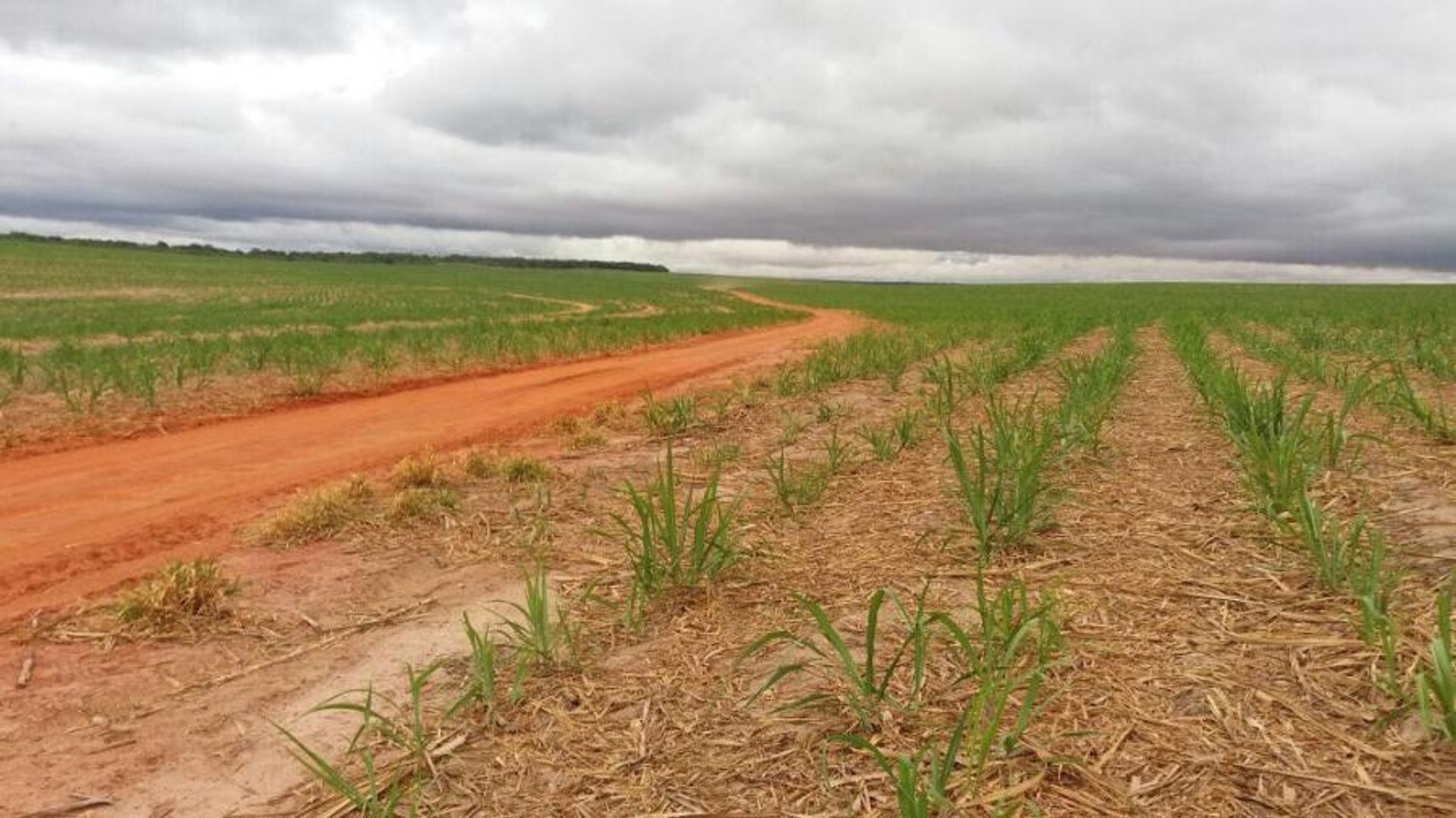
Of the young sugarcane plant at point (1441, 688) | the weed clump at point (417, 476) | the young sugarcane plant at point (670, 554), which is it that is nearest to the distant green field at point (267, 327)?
the weed clump at point (417, 476)

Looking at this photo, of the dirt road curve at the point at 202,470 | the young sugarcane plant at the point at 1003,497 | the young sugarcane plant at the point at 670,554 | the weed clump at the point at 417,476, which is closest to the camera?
the young sugarcane plant at the point at 670,554

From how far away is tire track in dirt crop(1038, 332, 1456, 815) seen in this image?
1929 mm

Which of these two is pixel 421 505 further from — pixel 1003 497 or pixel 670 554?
pixel 1003 497

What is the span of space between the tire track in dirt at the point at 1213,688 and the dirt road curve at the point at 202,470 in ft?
14.7

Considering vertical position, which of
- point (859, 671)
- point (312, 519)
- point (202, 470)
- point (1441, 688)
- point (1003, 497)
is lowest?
point (202, 470)

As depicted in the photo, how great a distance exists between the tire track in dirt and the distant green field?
405 inches

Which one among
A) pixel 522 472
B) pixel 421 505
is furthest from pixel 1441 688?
pixel 522 472

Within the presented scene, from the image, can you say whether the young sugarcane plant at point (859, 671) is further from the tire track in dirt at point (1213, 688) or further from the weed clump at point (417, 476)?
the weed clump at point (417, 476)

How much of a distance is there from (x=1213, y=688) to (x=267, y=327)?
22821mm

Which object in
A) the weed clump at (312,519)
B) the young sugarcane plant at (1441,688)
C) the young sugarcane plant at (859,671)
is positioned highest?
the young sugarcane plant at (1441,688)

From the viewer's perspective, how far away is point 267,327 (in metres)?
20.7

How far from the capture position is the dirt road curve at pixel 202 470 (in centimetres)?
452

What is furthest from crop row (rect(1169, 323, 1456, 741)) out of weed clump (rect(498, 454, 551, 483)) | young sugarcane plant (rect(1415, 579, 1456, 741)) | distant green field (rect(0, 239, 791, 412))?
distant green field (rect(0, 239, 791, 412))

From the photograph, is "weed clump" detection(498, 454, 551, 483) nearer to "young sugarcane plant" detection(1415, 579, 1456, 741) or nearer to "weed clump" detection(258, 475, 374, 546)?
"weed clump" detection(258, 475, 374, 546)
